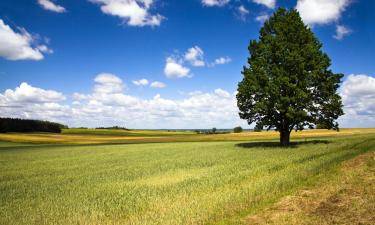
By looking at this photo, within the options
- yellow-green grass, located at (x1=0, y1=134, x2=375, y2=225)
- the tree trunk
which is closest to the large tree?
the tree trunk

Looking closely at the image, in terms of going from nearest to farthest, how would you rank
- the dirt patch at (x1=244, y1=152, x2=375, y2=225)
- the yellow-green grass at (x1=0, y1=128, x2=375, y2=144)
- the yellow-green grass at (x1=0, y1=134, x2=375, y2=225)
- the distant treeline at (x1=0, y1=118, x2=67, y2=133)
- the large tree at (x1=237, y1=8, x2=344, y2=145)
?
the dirt patch at (x1=244, y1=152, x2=375, y2=225) → the yellow-green grass at (x1=0, y1=134, x2=375, y2=225) → the large tree at (x1=237, y1=8, x2=344, y2=145) → the yellow-green grass at (x1=0, y1=128, x2=375, y2=144) → the distant treeline at (x1=0, y1=118, x2=67, y2=133)

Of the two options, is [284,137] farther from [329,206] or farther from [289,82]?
[329,206]

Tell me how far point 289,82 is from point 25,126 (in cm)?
12259

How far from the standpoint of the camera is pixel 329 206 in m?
11.4

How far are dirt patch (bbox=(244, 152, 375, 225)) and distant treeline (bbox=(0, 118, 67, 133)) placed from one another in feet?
433

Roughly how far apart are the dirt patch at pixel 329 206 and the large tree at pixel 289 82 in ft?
77.9

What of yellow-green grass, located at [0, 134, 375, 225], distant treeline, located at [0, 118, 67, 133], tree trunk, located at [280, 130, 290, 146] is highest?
distant treeline, located at [0, 118, 67, 133]

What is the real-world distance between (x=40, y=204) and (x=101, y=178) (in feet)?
23.0

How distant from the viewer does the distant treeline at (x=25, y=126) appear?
12544 cm

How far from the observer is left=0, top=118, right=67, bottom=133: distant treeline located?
125 metres

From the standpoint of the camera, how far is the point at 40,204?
1474 cm

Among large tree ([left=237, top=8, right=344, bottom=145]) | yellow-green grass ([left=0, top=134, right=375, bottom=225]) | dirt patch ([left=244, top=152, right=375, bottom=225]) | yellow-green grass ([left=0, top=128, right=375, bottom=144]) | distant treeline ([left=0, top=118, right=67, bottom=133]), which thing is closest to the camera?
dirt patch ([left=244, top=152, right=375, bottom=225])

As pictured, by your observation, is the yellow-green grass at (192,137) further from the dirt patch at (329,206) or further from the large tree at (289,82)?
the dirt patch at (329,206)

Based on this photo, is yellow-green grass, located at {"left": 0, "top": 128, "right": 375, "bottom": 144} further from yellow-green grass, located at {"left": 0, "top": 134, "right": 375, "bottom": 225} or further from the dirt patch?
the dirt patch
